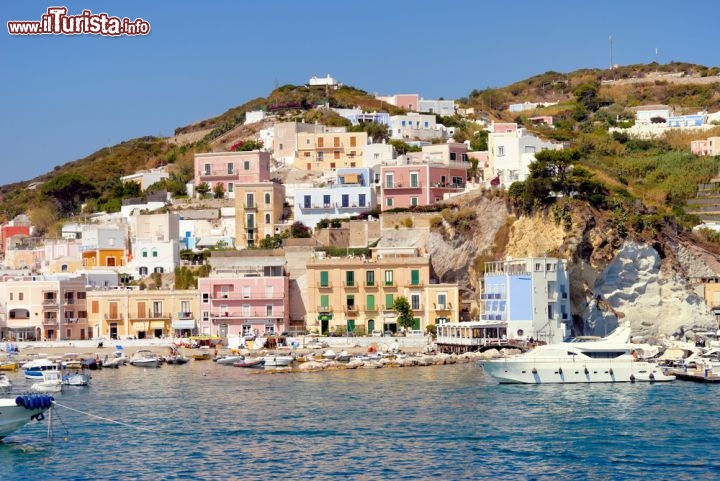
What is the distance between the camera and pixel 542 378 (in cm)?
4969

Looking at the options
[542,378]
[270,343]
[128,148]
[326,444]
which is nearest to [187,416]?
[326,444]

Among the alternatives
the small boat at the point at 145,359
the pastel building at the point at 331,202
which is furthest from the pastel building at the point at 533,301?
the small boat at the point at 145,359

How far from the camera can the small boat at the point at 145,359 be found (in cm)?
5912

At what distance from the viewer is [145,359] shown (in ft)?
195

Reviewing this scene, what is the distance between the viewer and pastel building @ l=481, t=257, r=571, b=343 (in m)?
60.8

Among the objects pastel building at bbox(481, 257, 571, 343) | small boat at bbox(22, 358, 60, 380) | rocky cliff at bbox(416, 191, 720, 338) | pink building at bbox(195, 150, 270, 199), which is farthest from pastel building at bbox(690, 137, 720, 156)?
small boat at bbox(22, 358, 60, 380)

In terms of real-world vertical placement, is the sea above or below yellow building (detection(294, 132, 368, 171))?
below

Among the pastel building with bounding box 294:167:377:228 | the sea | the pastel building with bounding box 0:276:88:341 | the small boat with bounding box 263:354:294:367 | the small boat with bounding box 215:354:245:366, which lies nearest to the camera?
the sea

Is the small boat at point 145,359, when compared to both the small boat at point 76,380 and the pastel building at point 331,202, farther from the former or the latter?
the pastel building at point 331,202

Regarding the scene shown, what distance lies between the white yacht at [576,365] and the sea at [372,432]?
752 mm

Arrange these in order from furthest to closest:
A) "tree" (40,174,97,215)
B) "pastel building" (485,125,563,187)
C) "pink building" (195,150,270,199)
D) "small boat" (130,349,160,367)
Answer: "tree" (40,174,97,215) < "pink building" (195,150,270,199) < "pastel building" (485,125,563,187) < "small boat" (130,349,160,367)

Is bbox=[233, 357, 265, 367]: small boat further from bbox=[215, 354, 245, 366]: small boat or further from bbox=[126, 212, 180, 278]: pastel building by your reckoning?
→ bbox=[126, 212, 180, 278]: pastel building

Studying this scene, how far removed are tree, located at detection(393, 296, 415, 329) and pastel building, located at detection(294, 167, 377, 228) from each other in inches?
419

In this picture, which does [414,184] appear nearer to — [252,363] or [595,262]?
[595,262]
